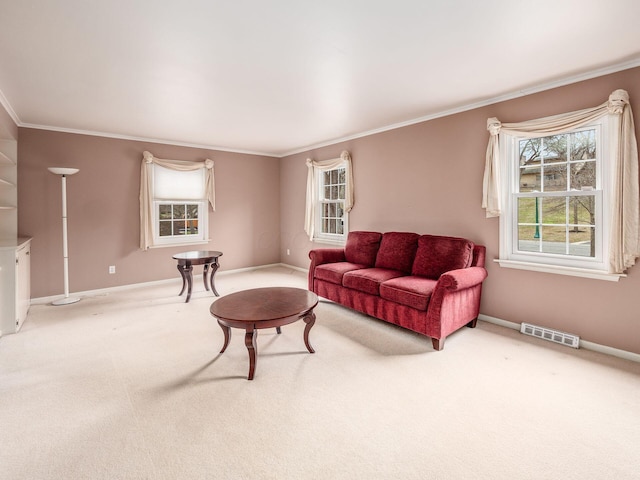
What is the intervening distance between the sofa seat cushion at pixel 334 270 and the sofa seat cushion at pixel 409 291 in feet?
2.36

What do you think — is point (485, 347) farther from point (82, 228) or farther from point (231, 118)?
point (82, 228)

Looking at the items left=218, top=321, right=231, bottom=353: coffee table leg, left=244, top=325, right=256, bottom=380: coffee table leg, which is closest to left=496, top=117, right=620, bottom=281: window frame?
left=244, top=325, right=256, bottom=380: coffee table leg

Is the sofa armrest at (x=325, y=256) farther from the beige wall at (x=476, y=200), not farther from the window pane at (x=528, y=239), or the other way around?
the window pane at (x=528, y=239)

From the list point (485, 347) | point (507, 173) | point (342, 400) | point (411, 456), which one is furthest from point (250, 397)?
point (507, 173)

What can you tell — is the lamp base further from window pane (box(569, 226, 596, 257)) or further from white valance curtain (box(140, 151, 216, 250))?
window pane (box(569, 226, 596, 257))

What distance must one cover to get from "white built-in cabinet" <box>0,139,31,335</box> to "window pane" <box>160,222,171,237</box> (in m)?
1.88

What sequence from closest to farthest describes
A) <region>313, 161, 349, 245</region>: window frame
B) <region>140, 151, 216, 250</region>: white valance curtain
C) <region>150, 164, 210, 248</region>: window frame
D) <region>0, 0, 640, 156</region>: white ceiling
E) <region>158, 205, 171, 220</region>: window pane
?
1. <region>0, 0, 640, 156</region>: white ceiling
2. <region>140, 151, 216, 250</region>: white valance curtain
3. <region>150, 164, 210, 248</region>: window frame
4. <region>158, 205, 171, 220</region>: window pane
5. <region>313, 161, 349, 245</region>: window frame

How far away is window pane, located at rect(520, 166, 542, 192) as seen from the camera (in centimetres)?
330

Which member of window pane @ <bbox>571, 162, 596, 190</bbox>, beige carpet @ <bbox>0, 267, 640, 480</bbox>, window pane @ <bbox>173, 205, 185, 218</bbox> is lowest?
beige carpet @ <bbox>0, 267, 640, 480</bbox>

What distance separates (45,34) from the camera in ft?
7.22

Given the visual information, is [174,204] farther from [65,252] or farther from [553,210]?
[553,210]

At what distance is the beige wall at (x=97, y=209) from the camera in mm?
4391

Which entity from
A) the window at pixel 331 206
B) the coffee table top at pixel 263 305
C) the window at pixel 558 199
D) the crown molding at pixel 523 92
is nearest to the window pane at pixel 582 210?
the window at pixel 558 199

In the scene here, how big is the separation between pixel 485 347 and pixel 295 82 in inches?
123
